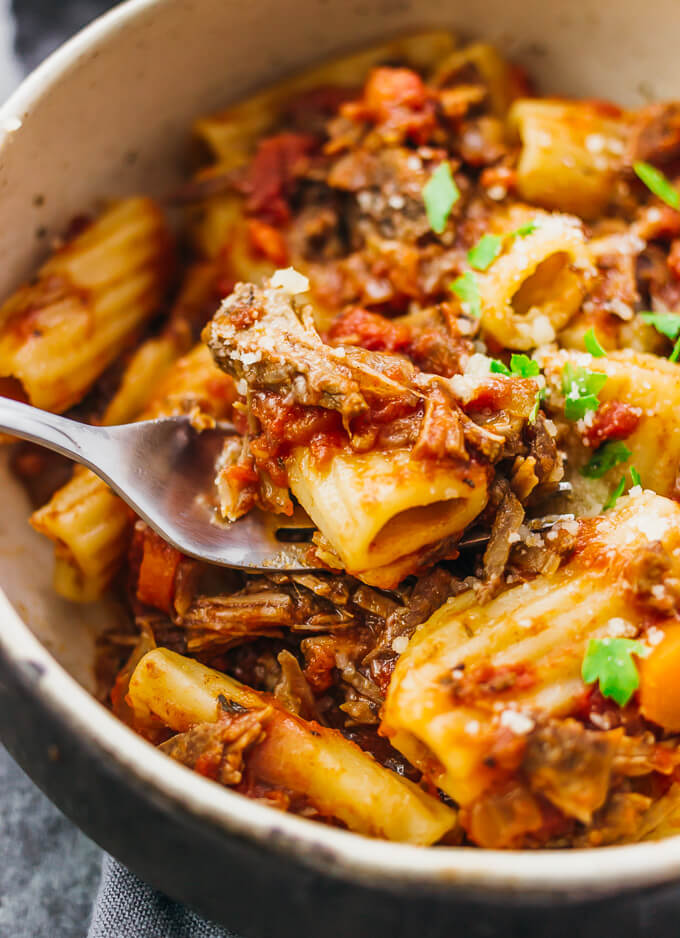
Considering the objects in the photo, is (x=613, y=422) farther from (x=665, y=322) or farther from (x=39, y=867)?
(x=39, y=867)

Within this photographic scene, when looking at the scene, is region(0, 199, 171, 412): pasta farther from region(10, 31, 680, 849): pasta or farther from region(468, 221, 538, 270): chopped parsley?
region(468, 221, 538, 270): chopped parsley

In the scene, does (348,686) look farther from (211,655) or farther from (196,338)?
(196,338)

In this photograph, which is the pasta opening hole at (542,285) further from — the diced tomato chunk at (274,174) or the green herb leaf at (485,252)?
the diced tomato chunk at (274,174)

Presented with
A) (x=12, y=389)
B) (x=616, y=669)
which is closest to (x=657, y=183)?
(x=616, y=669)

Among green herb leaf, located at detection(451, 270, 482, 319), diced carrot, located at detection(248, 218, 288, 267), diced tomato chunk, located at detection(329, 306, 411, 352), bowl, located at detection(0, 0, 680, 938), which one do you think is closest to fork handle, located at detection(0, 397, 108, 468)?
bowl, located at detection(0, 0, 680, 938)

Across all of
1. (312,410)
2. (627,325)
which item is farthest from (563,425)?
(312,410)

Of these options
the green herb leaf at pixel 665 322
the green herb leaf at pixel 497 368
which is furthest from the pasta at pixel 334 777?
the green herb leaf at pixel 665 322
